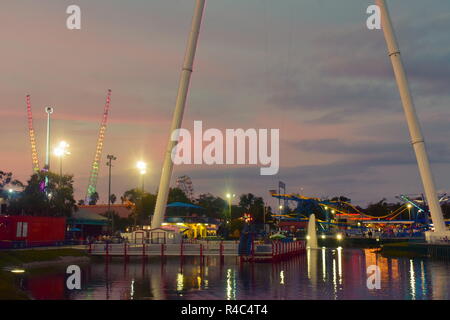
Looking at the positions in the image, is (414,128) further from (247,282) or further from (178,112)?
(247,282)

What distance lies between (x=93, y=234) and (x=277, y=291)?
76.3 metres

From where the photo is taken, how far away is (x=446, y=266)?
5394cm

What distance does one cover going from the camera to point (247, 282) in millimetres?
41250

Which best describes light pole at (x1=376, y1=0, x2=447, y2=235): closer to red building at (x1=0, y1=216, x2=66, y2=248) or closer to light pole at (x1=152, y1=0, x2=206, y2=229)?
light pole at (x1=152, y1=0, x2=206, y2=229)

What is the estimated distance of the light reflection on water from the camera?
34.5 m

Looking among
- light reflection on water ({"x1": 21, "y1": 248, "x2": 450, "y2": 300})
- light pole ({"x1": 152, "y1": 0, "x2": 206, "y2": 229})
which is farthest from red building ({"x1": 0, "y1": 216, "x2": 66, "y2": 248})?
light pole ({"x1": 152, "y1": 0, "x2": 206, "y2": 229})

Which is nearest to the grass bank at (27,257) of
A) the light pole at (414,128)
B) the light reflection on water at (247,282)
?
the light reflection on water at (247,282)

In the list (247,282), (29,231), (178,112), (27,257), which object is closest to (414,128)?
(178,112)

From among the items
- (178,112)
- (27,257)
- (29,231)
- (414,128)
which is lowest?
(27,257)

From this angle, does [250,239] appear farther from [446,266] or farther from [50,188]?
[50,188]

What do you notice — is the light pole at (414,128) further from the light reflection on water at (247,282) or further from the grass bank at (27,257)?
the grass bank at (27,257)

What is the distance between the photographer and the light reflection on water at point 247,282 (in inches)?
1359
